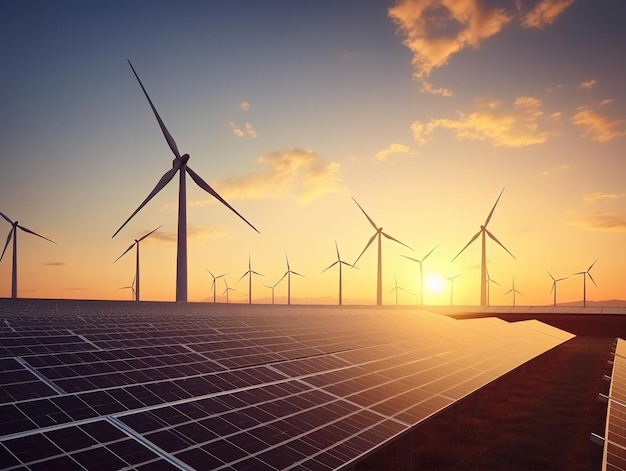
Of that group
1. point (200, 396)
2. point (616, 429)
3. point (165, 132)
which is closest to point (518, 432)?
point (616, 429)

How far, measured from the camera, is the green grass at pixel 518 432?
27.0 meters

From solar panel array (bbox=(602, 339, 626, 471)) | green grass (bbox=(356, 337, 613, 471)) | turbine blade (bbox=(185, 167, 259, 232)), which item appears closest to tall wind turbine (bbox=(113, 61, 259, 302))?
turbine blade (bbox=(185, 167, 259, 232))

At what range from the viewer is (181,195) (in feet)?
252

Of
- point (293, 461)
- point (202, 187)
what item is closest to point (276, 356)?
point (293, 461)

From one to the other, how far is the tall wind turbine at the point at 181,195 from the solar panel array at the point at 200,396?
37.4 meters

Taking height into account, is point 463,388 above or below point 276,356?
Result: below

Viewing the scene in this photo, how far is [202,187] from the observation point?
82000 mm

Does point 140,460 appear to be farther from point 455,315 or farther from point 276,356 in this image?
point 455,315

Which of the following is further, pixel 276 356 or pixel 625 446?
pixel 276 356

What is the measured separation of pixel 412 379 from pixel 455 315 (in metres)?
112

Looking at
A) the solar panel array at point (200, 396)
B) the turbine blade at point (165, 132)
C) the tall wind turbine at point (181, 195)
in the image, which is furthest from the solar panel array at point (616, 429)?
the turbine blade at point (165, 132)

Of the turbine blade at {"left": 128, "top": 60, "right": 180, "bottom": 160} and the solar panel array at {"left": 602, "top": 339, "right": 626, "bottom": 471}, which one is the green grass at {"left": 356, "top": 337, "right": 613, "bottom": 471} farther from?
the turbine blade at {"left": 128, "top": 60, "right": 180, "bottom": 160}

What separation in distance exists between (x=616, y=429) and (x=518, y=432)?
13.3 metres

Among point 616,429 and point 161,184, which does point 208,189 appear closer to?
point 161,184
